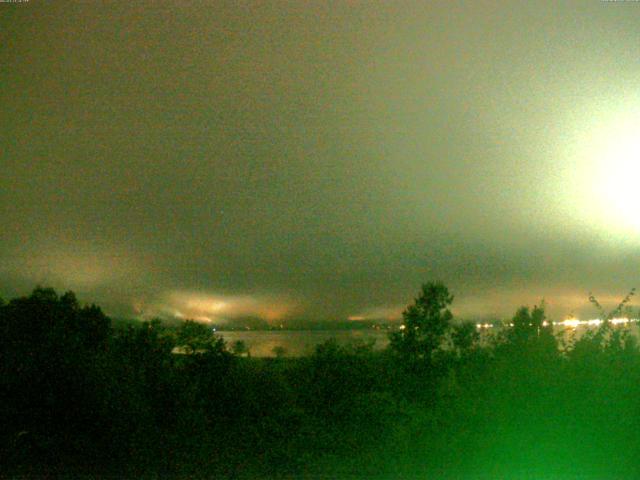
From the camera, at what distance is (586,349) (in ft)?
44.6

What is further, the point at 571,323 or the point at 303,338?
the point at 303,338

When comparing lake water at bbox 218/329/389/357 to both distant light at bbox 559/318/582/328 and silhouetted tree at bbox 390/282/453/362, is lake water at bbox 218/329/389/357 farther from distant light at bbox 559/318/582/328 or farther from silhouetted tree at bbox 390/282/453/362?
distant light at bbox 559/318/582/328

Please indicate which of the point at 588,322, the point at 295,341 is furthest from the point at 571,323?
the point at 295,341

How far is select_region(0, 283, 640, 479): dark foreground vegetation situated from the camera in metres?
11.4

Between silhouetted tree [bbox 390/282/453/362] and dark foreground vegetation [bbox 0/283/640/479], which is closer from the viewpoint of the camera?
dark foreground vegetation [bbox 0/283/640/479]

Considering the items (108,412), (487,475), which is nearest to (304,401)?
(108,412)

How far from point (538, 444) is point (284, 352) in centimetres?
768

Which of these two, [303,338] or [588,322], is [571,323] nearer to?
[588,322]

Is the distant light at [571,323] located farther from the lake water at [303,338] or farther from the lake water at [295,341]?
the lake water at [295,341]

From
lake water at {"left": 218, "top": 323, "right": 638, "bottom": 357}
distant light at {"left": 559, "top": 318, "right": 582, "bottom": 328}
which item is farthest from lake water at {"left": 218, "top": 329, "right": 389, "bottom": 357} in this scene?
distant light at {"left": 559, "top": 318, "right": 582, "bottom": 328}

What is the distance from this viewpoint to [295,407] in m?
14.4

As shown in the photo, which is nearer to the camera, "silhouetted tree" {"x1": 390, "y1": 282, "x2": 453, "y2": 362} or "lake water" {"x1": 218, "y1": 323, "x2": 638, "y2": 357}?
"lake water" {"x1": 218, "y1": 323, "x2": 638, "y2": 357}

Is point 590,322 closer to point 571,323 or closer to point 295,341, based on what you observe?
point 571,323

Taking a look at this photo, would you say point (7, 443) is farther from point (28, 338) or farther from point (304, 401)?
point (304, 401)
